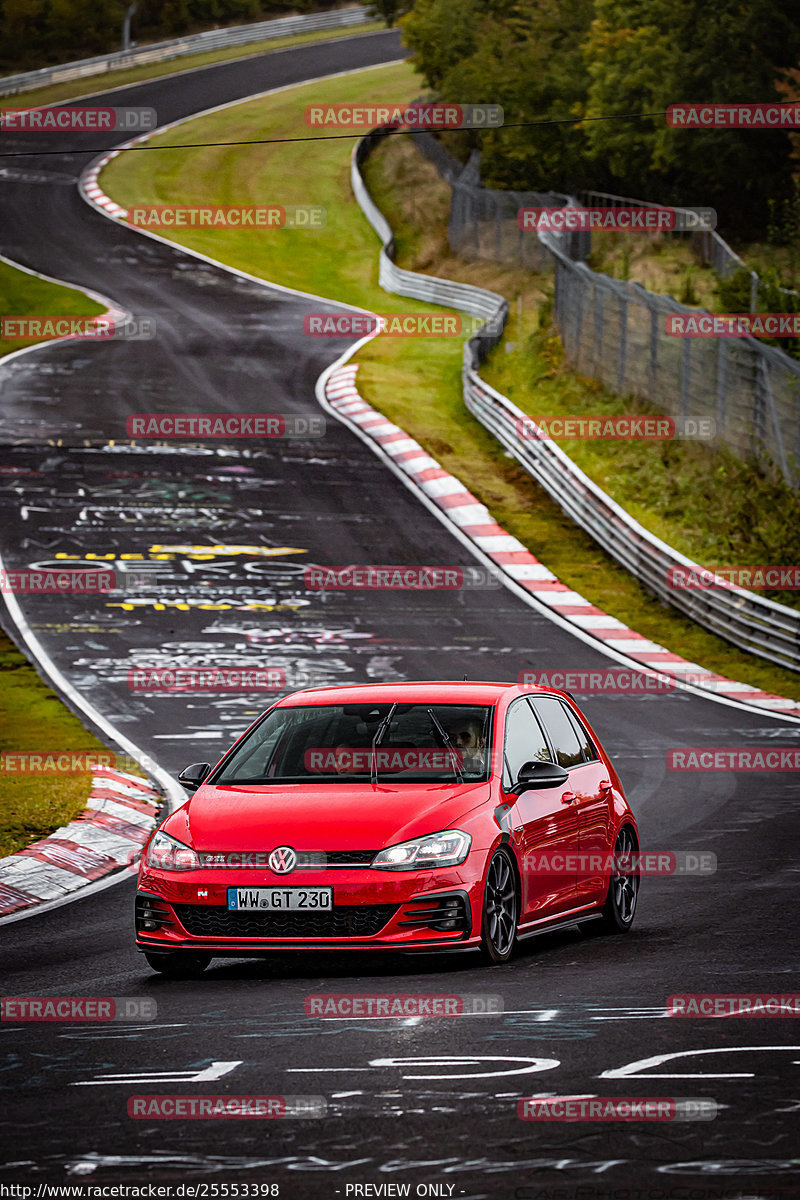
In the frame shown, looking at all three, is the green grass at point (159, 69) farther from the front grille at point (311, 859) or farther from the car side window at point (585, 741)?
the front grille at point (311, 859)

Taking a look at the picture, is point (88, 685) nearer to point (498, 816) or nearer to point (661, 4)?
point (498, 816)

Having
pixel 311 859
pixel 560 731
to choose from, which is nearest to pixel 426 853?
pixel 311 859

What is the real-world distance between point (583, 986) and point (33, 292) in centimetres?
4324

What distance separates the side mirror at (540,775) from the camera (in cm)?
923

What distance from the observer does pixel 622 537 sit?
27781mm

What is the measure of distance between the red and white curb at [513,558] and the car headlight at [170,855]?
12470 mm

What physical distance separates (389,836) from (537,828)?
46.7 inches

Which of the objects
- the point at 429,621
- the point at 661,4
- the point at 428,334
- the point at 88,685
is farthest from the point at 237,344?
the point at 88,685

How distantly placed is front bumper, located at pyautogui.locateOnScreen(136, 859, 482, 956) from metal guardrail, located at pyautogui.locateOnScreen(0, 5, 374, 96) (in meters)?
74.5

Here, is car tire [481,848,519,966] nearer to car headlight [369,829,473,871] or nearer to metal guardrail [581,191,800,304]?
car headlight [369,829,473,871]

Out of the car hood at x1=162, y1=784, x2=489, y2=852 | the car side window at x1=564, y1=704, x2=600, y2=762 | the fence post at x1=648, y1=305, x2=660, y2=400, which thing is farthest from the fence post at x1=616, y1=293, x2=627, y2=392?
the car hood at x1=162, y1=784, x2=489, y2=852

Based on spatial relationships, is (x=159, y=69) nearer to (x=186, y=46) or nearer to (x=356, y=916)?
(x=186, y=46)

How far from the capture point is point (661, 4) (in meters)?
46.0

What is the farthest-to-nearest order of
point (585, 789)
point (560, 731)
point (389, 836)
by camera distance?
point (560, 731) → point (585, 789) → point (389, 836)
